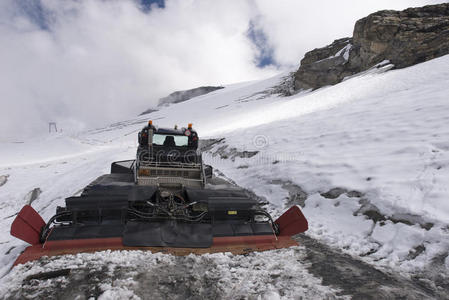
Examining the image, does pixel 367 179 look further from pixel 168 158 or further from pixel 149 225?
pixel 168 158

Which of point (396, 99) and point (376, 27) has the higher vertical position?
point (376, 27)

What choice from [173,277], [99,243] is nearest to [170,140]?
[99,243]

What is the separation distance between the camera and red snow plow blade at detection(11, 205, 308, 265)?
3.71 meters

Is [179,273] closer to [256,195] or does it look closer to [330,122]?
[256,195]

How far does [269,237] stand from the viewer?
4.42 metres

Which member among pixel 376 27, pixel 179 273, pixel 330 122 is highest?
pixel 376 27

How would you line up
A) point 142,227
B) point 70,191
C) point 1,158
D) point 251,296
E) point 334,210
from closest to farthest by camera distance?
point 251,296
point 142,227
point 334,210
point 70,191
point 1,158

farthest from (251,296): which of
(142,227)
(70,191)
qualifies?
(70,191)

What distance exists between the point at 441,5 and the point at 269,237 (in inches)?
1548

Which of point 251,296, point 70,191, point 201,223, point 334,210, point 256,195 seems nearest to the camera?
point 251,296

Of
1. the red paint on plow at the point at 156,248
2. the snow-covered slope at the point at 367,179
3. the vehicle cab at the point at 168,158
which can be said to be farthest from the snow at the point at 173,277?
the vehicle cab at the point at 168,158

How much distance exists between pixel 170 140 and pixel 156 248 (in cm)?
460

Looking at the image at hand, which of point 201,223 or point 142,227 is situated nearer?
point 142,227

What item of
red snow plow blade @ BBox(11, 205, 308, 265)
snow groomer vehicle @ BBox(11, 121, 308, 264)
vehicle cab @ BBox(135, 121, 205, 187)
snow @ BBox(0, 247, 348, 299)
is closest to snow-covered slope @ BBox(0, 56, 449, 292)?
red snow plow blade @ BBox(11, 205, 308, 265)
